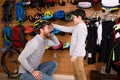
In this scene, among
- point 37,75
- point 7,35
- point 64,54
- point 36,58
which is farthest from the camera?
point 7,35

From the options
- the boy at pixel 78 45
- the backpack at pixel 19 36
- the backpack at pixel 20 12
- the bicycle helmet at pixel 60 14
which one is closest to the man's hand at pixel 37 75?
the boy at pixel 78 45

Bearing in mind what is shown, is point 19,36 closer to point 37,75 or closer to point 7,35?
point 7,35

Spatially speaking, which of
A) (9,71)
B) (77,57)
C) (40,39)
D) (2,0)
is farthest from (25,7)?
(40,39)

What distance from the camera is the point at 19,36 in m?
5.15

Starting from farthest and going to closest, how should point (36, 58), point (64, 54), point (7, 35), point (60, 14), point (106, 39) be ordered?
1. point (7, 35)
2. point (64, 54)
3. point (60, 14)
4. point (106, 39)
5. point (36, 58)

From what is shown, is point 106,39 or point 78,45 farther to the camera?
point 106,39

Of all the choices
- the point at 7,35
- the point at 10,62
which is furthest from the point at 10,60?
the point at 7,35

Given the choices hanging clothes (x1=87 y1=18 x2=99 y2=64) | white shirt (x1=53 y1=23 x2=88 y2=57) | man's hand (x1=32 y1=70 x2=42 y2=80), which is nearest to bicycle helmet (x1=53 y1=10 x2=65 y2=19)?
hanging clothes (x1=87 y1=18 x2=99 y2=64)

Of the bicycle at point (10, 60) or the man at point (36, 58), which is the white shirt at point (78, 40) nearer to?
the man at point (36, 58)

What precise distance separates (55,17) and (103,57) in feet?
4.10

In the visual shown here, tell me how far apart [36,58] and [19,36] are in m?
2.14

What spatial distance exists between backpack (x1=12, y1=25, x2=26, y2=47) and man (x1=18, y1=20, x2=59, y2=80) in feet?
6.23

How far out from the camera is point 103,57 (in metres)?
4.51

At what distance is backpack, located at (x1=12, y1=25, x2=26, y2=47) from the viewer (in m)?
5.14
